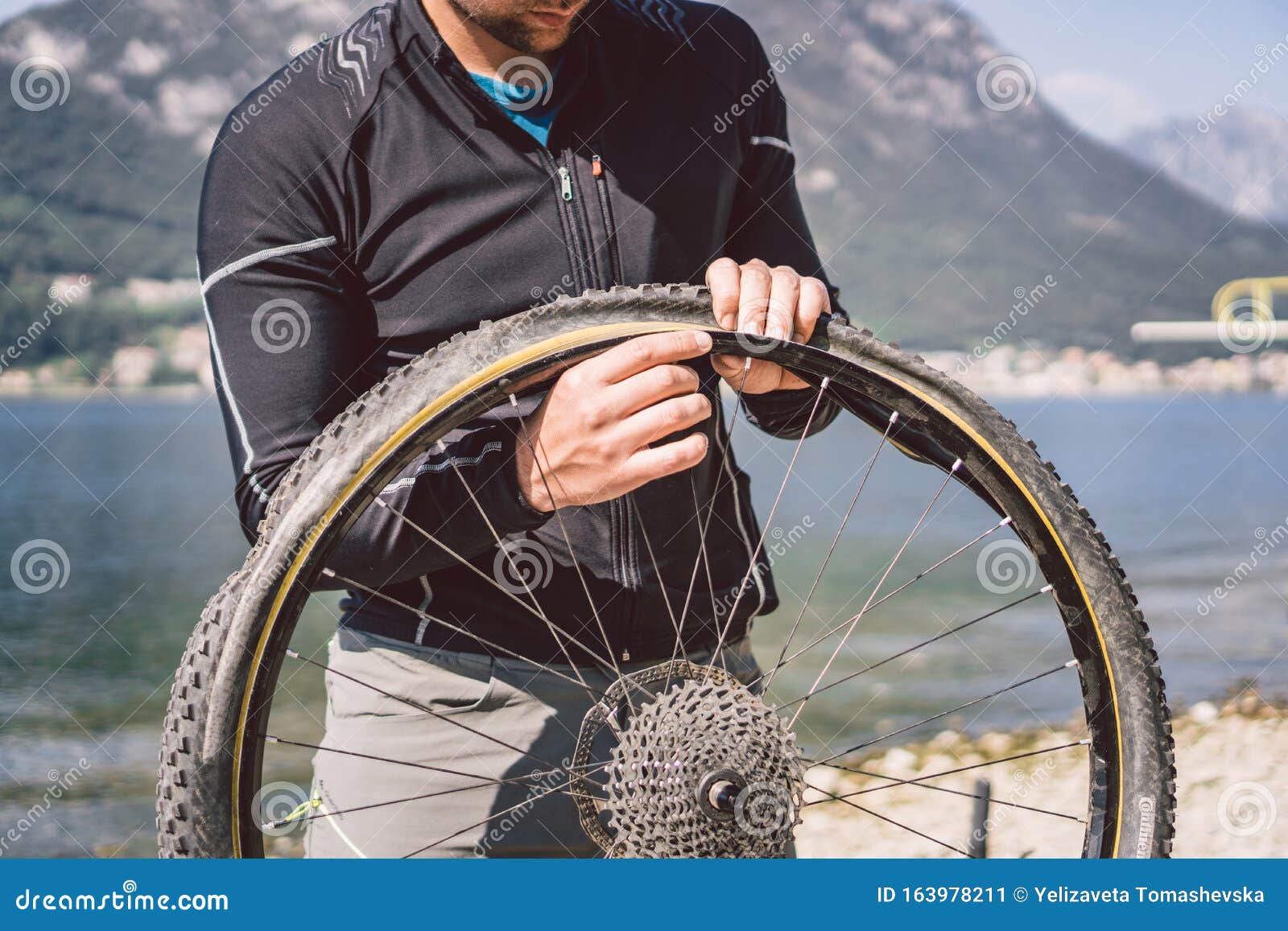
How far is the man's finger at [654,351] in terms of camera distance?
3.65 ft

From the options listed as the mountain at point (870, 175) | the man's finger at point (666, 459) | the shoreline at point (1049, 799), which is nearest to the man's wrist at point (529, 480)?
the man's finger at point (666, 459)

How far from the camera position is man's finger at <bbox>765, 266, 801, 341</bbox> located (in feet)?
3.75

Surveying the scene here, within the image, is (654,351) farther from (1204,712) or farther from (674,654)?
(1204,712)

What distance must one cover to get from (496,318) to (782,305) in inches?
17.3

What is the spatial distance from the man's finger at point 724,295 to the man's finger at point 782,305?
4 centimetres

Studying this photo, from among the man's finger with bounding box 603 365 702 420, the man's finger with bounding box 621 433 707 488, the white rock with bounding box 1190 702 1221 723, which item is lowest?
the man's finger with bounding box 621 433 707 488

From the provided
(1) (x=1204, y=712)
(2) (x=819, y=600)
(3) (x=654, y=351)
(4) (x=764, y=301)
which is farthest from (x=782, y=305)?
(2) (x=819, y=600)

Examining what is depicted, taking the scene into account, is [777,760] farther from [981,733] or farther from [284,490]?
[981,733]

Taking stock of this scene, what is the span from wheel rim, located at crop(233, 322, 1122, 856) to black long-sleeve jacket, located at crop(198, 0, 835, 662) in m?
0.15

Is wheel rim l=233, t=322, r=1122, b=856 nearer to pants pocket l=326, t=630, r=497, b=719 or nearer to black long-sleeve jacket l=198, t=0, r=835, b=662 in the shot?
black long-sleeve jacket l=198, t=0, r=835, b=662

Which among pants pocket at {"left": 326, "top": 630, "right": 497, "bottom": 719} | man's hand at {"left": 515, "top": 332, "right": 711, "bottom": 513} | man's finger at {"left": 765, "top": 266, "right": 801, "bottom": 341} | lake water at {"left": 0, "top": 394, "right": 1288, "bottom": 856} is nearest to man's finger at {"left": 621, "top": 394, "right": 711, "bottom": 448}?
man's hand at {"left": 515, "top": 332, "right": 711, "bottom": 513}

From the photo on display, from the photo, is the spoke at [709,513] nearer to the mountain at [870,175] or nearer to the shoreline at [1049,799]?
the shoreline at [1049,799]

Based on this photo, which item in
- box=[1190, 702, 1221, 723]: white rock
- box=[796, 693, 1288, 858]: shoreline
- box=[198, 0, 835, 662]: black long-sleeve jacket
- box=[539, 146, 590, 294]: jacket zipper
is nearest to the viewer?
box=[198, 0, 835, 662]: black long-sleeve jacket

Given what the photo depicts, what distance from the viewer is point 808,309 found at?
45.8 inches
